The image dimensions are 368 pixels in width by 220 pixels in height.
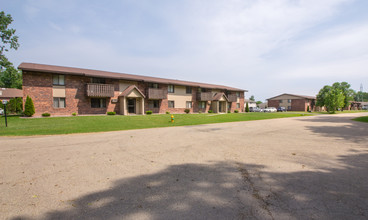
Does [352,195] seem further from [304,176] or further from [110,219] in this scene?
[110,219]

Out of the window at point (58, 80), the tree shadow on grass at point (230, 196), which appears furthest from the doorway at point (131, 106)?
the tree shadow on grass at point (230, 196)

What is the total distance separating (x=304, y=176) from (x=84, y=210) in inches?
175

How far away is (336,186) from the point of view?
3383 mm

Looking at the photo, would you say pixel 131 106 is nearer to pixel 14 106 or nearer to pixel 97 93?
pixel 97 93

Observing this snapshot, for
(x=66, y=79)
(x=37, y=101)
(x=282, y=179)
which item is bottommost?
(x=282, y=179)

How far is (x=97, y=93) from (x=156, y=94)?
8873mm

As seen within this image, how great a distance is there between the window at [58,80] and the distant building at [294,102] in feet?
208

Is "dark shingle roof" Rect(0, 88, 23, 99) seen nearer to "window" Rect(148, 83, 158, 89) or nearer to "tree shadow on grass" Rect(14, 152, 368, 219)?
"window" Rect(148, 83, 158, 89)

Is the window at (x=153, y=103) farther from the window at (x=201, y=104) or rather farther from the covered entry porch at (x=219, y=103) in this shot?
the covered entry porch at (x=219, y=103)

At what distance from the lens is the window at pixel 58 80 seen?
831 inches

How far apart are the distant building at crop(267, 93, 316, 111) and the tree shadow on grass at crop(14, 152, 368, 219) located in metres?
62.2

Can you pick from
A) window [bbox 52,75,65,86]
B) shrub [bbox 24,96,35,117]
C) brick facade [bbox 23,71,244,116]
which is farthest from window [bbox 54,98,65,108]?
shrub [bbox 24,96,35,117]

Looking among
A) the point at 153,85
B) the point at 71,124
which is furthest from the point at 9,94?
the point at 71,124

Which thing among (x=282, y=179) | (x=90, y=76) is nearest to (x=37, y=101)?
(x=90, y=76)
